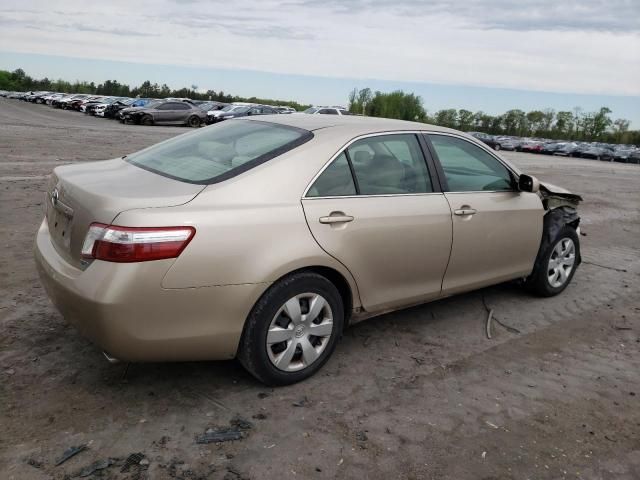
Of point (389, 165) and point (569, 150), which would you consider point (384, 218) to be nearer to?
point (389, 165)

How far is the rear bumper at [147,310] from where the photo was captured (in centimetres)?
285

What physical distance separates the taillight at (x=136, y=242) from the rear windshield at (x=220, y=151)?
47 centimetres

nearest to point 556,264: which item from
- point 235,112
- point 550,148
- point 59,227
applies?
point 59,227

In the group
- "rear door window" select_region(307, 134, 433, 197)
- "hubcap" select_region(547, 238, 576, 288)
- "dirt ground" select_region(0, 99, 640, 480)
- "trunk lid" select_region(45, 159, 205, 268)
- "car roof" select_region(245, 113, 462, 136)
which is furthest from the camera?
"hubcap" select_region(547, 238, 576, 288)

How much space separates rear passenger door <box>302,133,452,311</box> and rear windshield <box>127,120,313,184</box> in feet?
1.20

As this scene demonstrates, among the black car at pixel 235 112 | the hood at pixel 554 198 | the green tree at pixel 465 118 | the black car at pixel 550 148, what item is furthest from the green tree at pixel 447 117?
the hood at pixel 554 198

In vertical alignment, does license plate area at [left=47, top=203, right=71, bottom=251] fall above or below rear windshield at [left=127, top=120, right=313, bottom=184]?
below

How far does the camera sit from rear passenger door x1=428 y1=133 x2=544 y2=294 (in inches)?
168

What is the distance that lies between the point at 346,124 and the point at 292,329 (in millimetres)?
1483

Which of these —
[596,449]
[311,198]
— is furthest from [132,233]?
[596,449]

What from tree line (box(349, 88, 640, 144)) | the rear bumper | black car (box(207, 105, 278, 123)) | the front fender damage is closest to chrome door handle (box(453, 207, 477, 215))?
the front fender damage

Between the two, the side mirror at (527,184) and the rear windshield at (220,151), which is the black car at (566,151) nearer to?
the side mirror at (527,184)

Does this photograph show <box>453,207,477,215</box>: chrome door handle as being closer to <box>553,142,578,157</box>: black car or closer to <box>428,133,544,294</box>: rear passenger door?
<box>428,133,544,294</box>: rear passenger door

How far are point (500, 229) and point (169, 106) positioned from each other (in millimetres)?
31426
